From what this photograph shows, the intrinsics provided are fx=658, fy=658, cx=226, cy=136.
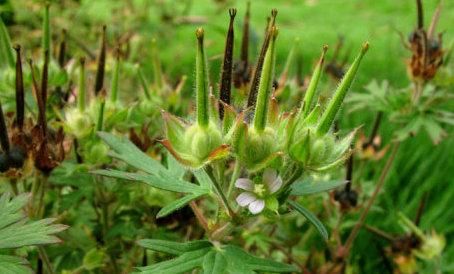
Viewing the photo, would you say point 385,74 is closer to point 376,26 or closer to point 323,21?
point 376,26

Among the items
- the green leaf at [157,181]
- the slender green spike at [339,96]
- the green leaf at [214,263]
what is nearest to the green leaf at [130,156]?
the green leaf at [157,181]

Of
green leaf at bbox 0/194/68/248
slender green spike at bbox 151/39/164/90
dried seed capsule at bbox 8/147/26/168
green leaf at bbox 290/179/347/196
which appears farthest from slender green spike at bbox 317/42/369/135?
slender green spike at bbox 151/39/164/90

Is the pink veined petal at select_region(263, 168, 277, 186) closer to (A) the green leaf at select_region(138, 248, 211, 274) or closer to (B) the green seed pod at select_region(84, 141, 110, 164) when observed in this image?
(A) the green leaf at select_region(138, 248, 211, 274)

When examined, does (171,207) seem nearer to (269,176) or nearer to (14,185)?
(269,176)

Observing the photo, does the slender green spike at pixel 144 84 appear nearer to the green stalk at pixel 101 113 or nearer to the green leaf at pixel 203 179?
the green stalk at pixel 101 113

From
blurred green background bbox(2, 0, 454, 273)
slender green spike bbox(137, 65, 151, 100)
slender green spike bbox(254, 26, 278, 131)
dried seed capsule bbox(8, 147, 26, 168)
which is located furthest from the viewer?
blurred green background bbox(2, 0, 454, 273)

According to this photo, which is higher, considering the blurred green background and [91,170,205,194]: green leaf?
[91,170,205,194]: green leaf

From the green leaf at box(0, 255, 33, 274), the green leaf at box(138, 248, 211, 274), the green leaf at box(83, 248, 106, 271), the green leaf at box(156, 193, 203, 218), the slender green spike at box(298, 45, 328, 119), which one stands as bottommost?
the green leaf at box(83, 248, 106, 271)

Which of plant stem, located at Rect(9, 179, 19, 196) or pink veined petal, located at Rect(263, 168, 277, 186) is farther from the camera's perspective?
plant stem, located at Rect(9, 179, 19, 196)

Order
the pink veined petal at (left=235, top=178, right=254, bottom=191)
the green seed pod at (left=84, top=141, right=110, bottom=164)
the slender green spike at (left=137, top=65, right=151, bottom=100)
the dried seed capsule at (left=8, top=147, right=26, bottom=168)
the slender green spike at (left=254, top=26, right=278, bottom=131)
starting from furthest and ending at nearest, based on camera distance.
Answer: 1. the slender green spike at (left=137, top=65, right=151, bottom=100)
2. the green seed pod at (left=84, top=141, right=110, bottom=164)
3. the dried seed capsule at (left=8, top=147, right=26, bottom=168)
4. the pink veined petal at (left=235, top=178, right=254, bottom=191)
5. the slender green spike at (left=254, top=26, right=278, bottom=131)
